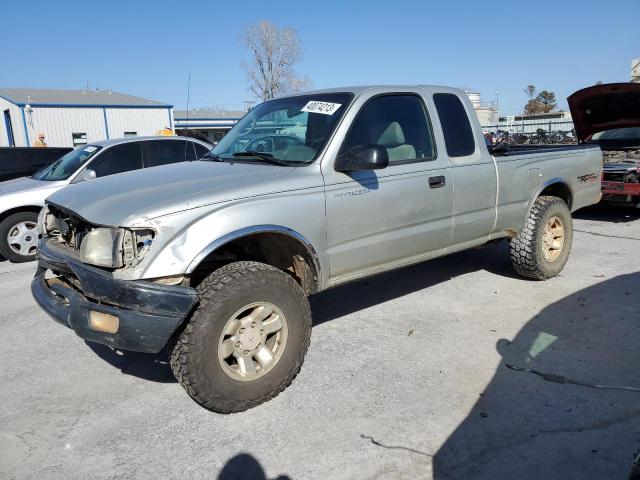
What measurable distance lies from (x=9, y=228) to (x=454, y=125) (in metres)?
5.88

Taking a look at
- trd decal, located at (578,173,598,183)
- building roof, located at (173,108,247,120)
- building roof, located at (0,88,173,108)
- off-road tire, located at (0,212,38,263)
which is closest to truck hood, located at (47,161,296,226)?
trd decal, located at (578,173,598,183)

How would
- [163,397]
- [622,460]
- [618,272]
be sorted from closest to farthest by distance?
[622,460]
[163,397]
[618,272]

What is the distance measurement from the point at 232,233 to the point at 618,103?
26.1 ft

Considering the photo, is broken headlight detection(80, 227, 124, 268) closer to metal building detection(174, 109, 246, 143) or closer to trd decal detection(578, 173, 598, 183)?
trd decal detection(578, 173, 598, 183)

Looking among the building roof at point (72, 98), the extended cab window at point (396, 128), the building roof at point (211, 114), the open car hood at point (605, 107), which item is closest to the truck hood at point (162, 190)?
the extended cab window at point (396, 128)

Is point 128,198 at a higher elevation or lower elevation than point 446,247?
higher

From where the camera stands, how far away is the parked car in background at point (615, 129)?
8172 millimetres

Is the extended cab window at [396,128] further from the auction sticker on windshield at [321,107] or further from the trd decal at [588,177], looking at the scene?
the trd decal at [588,177]

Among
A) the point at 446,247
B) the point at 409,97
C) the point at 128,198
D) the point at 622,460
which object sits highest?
Result: the point at 409,97

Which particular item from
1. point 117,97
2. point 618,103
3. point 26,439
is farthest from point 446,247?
point 117,97

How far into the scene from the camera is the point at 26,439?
290cm

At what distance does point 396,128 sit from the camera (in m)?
4.10

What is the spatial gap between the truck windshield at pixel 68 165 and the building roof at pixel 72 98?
91.0ft

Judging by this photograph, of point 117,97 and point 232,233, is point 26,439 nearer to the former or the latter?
point 232,233
